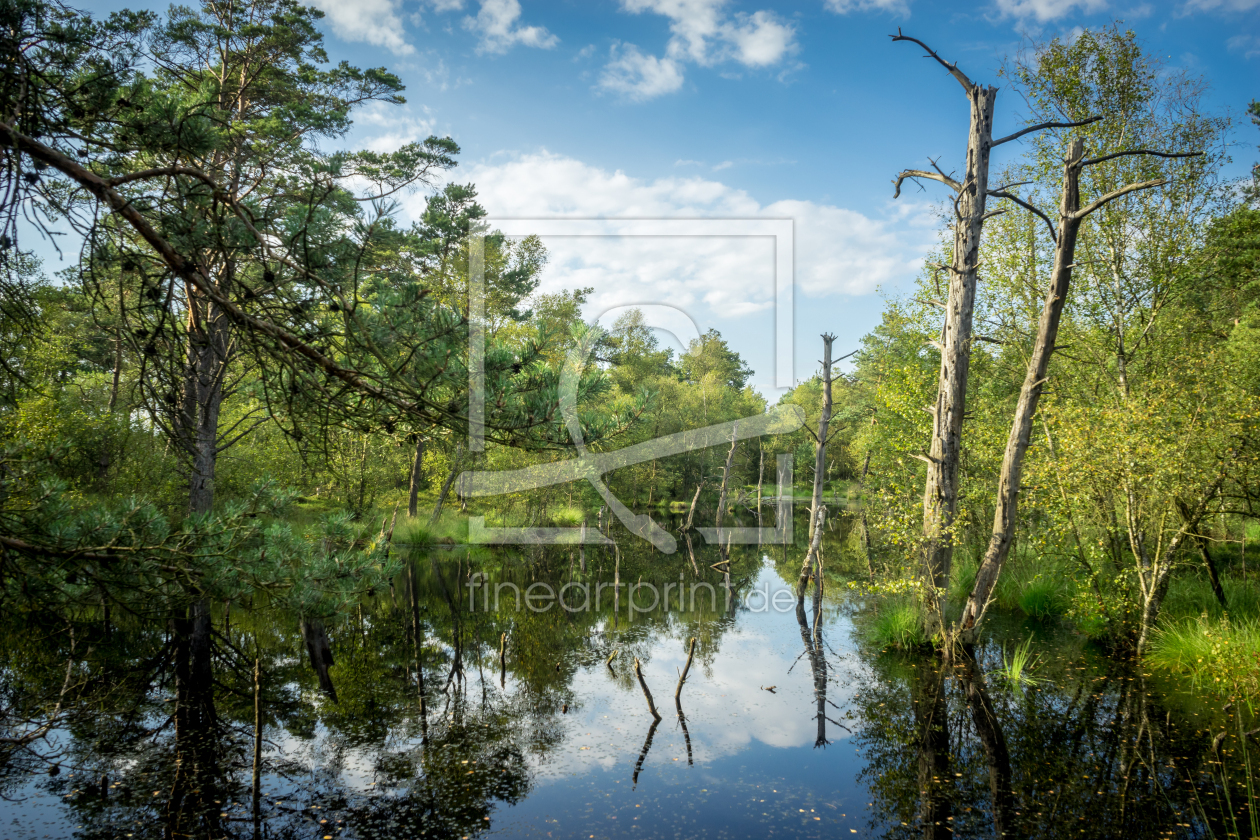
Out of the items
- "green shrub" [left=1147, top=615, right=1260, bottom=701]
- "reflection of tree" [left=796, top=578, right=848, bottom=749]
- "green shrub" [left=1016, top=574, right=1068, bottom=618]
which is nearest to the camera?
"green shrub" [left=1147, top=615, right=1260, bottom=701]

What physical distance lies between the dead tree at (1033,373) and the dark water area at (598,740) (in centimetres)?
120

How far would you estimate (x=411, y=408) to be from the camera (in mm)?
3037

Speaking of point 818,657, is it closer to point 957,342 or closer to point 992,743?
point 992,743

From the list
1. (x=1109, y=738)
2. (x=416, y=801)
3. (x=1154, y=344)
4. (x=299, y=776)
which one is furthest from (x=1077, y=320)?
(x=299, y=776)

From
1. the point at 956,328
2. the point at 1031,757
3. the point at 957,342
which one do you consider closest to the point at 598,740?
the point at 1031,757

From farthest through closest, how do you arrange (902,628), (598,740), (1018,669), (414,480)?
(414,480), (902,628), (1018,669), (598,740)

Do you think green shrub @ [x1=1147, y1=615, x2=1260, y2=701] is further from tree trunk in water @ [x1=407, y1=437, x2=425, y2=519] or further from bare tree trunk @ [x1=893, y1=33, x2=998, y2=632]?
tree trunk in water @ [x1=407, y1=437, x2=425, y2=519]

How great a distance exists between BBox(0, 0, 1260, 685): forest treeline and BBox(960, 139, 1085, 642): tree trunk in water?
0.16ft

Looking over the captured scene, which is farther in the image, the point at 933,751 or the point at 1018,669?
the point at 1018,669

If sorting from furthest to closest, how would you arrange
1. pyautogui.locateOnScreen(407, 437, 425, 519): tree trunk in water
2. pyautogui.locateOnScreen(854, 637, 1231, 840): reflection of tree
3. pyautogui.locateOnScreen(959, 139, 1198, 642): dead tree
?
pyautogui.locateOnScreen(407, 437, 425, 519): tree trunk in water < pyautogui.locateOnScreen(959, 139, 1198, 642): dead tree < pyautogui.locateOnScreen(854, 637, 1231, 840): reflection of tree

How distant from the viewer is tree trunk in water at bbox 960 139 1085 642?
8.90 metres

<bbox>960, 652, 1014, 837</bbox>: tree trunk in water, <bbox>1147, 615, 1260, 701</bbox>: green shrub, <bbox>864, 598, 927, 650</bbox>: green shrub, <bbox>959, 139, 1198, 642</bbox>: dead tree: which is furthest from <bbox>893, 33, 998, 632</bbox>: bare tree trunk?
<bbox>1147, 615, 1260, 701</bbox>: green shrub

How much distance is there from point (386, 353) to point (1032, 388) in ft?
29.3

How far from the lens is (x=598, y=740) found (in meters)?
8.15
